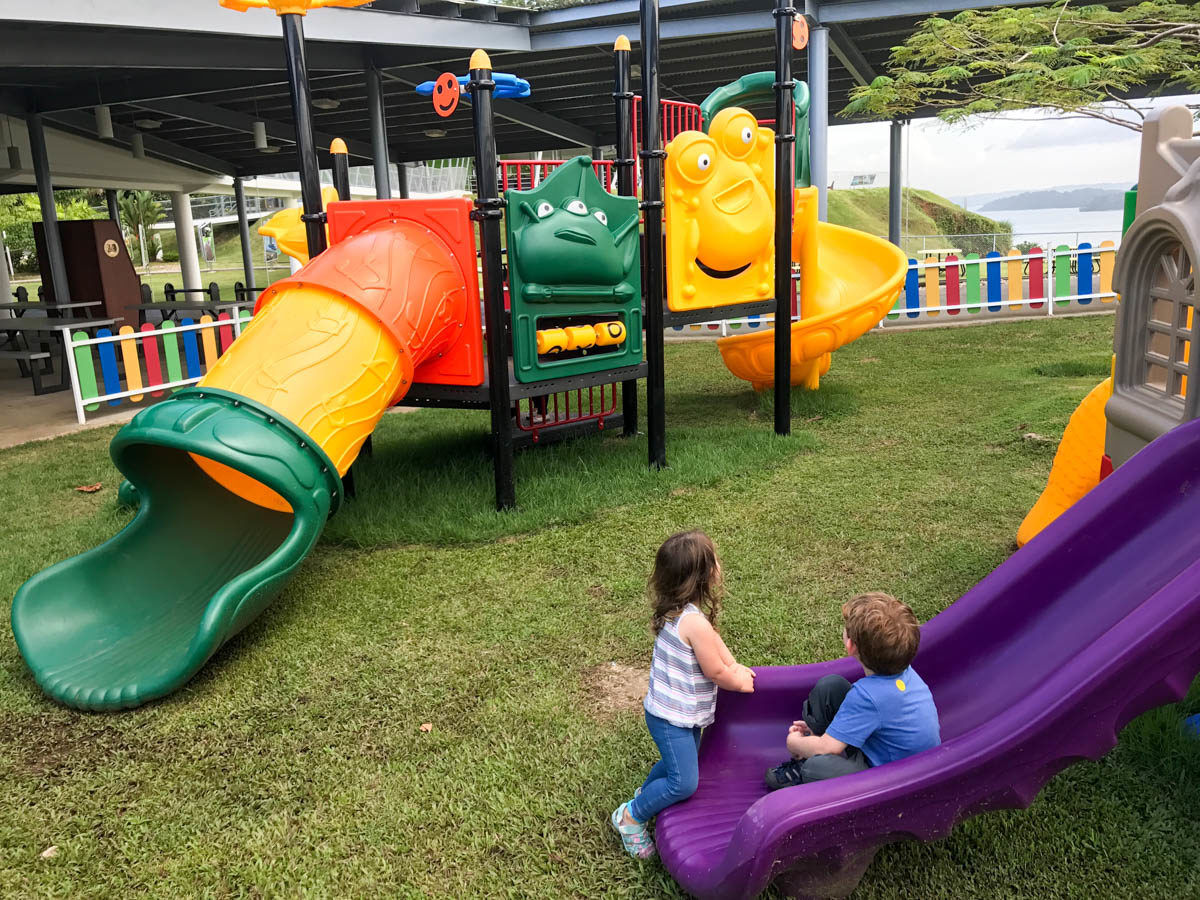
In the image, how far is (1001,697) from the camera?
2.80m

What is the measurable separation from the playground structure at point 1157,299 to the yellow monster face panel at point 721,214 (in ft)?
11.0

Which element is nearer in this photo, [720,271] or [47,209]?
[720,271]

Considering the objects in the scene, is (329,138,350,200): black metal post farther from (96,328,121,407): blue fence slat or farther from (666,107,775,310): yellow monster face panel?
(96,328,121,407): blue fence slat

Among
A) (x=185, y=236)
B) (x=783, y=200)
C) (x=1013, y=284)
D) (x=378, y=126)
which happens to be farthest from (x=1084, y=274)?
(x=185, y=236)

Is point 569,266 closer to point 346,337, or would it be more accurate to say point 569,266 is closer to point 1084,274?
point 346,337

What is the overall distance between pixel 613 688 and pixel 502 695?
42cm

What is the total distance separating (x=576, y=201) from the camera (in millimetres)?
5809

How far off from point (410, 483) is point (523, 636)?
258 cm

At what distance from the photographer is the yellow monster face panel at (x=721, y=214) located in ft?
22.1

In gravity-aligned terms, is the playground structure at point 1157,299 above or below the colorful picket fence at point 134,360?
above

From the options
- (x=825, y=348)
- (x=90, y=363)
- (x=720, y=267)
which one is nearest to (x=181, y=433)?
(x=720, y=267)

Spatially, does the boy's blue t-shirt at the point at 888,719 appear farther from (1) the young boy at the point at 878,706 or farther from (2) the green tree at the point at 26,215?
(2) the green tree at the point at 26,215

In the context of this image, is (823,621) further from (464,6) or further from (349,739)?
(464,6)

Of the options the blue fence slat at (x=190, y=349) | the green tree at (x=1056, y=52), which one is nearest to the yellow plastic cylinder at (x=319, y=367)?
the blue fence slat at (x=190, y=349)
